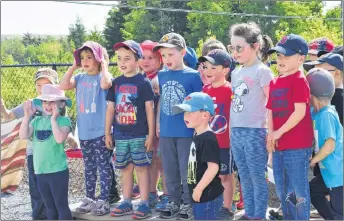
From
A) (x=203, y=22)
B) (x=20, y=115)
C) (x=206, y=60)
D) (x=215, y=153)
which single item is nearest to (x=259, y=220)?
(x=215, y=153)

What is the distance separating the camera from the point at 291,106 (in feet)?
13.7

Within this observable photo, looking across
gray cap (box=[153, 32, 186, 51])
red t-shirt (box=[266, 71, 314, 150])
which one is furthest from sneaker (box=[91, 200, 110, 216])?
red t-shirt (box=[266, 71, 314, 150])

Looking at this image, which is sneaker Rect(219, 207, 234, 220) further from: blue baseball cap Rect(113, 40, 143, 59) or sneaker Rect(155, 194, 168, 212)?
blue baseball cap Rect(113, 40, 143, 59)

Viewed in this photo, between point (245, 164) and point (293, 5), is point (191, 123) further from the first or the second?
point (293, 5)

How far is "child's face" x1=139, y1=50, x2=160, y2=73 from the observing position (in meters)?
5.27

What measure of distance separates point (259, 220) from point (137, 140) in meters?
1.22

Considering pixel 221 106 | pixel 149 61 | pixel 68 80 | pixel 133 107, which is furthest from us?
pixel 149 61

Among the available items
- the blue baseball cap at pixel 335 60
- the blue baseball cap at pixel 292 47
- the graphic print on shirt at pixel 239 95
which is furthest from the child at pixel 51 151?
the blue baseball cap at pixel 335 60

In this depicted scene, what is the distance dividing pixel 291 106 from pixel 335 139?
1.37 feet

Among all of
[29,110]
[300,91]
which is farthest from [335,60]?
[29,110]

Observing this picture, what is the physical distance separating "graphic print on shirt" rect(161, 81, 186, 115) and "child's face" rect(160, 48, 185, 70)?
15 centimetres

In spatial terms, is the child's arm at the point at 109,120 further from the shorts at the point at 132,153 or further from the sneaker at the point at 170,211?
the sneaker at the point at 170,211

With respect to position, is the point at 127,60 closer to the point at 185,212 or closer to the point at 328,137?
the point at 185,212

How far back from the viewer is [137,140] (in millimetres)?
4793
